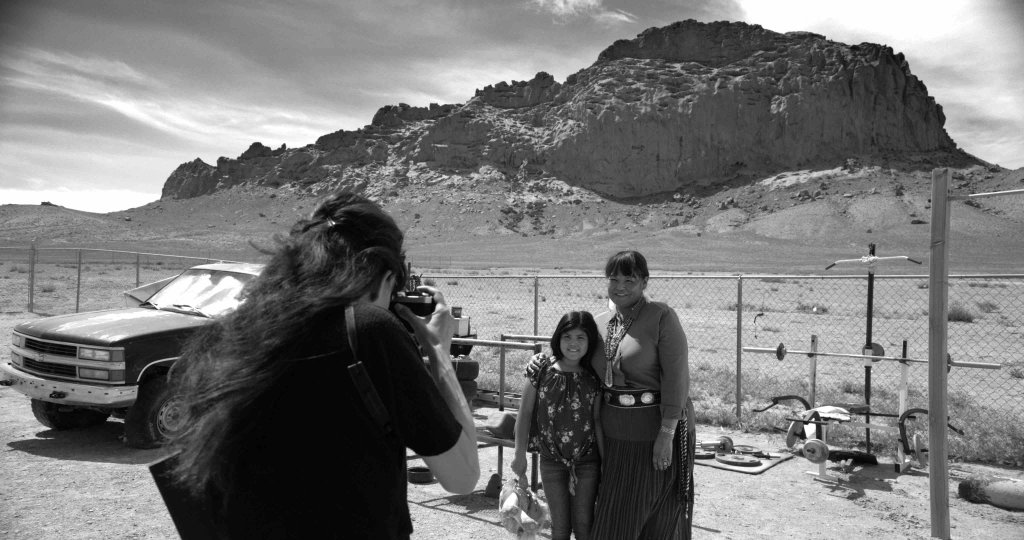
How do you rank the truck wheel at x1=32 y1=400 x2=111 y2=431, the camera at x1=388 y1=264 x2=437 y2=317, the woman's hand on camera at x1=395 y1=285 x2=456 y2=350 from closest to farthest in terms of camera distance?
the woman's hand on camera at x1=395 y1=285 x2=456 y2=350 → the camera at x1=388 y1=264 x2=437 y2=317 → the truck wheel at x1=32 y1=400 x2=111 y2=431

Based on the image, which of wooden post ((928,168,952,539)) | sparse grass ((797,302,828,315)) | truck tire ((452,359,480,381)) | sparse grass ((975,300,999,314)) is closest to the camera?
wooden post ((928,168,952,539))

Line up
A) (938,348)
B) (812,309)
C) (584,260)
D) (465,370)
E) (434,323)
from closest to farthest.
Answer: (434,323) → (938,348) → (465,370) → (812,309) → (584,260)

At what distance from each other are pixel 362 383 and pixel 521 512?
2.59m

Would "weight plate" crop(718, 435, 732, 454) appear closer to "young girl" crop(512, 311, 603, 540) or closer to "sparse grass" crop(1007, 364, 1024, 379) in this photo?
"young girl" crop(512, 311, 603, 540)

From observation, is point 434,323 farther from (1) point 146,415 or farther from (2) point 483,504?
(1) point 146,415

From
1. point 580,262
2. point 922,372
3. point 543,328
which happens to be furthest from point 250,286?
point 580,262

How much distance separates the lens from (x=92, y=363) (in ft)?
21.4

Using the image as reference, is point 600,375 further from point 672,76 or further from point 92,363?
point 672,76

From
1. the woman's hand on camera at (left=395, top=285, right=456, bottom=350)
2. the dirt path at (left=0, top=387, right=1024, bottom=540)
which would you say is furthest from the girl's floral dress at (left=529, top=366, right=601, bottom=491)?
the woman's hand on camera at (left=395, top=285, right=456, bottom=350)

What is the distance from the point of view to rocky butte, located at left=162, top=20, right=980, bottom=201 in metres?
130

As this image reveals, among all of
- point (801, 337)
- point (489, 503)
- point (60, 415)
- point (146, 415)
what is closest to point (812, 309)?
point (801, 337)

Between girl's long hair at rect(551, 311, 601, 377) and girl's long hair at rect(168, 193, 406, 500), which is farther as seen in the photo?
girl's long hair at rect(551, 311, 601, 377)

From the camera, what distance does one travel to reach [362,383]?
147 cm

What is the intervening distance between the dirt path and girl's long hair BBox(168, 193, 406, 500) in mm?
3584
